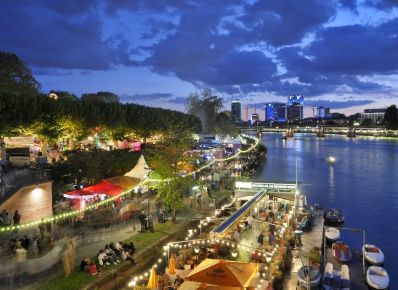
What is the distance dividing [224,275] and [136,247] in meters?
7.19

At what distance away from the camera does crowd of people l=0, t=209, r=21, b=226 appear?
1768 centimetres

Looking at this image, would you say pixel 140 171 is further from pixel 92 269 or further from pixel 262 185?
pixel 92 269

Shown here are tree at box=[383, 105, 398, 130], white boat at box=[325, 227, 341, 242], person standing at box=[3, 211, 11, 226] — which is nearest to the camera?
person standing at box=[3, 211, 11, 226]

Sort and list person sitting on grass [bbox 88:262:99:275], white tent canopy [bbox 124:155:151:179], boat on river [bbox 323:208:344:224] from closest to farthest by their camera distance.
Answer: person sitting on grass [bbox 88:262:99:275], white tent canopy [bbox 124:155:151:179], boat on river [bbox 323:208:344:224]

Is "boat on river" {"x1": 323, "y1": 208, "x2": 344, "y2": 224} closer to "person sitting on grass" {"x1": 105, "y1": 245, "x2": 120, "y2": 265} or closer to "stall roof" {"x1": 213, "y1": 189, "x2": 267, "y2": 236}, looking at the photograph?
"stall roof" {"x1": 213, "y1": 189, "x2": 267, "y2": 236}

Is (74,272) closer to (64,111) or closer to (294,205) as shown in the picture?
(294,205)

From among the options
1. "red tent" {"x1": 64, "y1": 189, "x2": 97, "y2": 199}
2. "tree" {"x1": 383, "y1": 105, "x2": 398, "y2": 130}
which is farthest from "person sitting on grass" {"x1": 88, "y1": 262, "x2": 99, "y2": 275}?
"tree" {"x1": 383, "y1": 105, "x2": 398, "y2": 130}

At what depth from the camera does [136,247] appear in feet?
61.5

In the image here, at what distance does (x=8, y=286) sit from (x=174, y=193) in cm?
1167

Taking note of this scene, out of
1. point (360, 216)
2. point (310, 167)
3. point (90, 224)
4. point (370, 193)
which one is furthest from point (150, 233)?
point (310, 167)

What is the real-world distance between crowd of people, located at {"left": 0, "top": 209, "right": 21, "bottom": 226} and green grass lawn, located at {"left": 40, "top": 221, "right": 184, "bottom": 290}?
4.62 m

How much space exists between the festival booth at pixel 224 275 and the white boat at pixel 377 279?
8.30m

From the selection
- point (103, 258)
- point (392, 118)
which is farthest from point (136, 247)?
point (392, 118)

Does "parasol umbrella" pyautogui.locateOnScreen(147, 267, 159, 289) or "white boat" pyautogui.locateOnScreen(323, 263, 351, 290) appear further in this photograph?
"white boat" pyautogui.locateOnScreen(323, 263, 351, 290)
